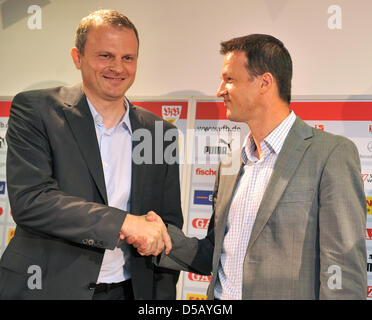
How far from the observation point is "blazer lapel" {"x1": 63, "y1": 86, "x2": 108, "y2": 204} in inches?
88.3

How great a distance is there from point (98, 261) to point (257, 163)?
94 cm

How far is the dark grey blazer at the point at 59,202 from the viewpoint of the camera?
2.14 metres

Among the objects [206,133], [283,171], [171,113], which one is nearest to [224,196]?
[283,171]

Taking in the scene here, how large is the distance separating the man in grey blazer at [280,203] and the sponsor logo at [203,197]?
1653 mm

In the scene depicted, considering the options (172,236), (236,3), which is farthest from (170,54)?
(172,236)

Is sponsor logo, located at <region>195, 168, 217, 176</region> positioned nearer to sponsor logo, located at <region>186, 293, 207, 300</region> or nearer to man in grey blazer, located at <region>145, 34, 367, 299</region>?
sponsor logo, located at <region>186, 293, 207, 300</region>

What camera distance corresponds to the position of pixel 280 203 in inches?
79.4

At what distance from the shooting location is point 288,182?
2029mm

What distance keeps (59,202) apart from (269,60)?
1327mm

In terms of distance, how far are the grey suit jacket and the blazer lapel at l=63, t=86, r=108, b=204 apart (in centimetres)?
82

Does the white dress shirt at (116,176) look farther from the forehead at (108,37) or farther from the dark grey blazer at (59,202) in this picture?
the forehead at (108,37)

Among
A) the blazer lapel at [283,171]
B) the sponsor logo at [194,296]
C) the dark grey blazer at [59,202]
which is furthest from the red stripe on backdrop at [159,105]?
the blazer lapel at [283,171]

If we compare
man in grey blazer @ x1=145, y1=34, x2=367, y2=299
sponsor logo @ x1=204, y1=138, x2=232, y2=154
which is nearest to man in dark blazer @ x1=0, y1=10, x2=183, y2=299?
man in grey blazer @ x1=145, y1=34, x2=367, y2=299

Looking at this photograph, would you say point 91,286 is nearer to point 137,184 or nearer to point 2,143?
point 137,184
